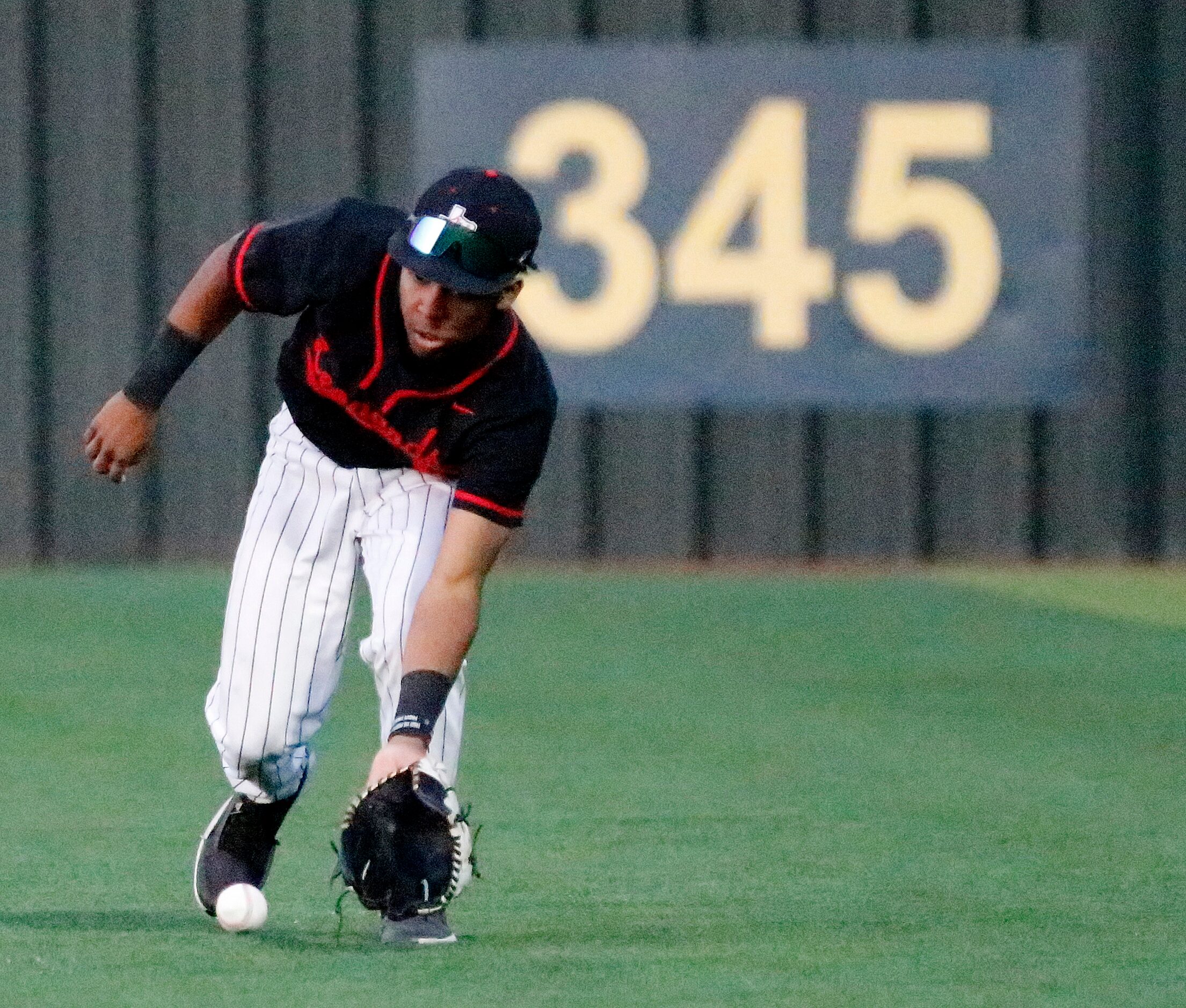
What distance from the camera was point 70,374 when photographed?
12.1 metres

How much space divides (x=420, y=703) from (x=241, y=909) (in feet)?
1.90

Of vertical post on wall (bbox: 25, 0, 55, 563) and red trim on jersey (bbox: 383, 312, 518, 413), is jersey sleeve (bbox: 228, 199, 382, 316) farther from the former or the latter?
vertical post on wall (bbox: 25, 0, 55, 563)

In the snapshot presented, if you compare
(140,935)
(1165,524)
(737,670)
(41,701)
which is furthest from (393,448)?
(1165,524)

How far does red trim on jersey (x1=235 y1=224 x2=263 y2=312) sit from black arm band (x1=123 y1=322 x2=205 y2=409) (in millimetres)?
151

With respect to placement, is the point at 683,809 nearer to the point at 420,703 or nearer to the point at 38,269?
the point at 420,703

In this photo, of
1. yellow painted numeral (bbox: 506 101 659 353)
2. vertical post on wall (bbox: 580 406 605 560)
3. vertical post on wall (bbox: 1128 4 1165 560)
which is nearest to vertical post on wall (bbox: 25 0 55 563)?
yellow painted numeral (bbox: 506 101 659 353)

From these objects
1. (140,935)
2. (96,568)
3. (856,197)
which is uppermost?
(856,197)

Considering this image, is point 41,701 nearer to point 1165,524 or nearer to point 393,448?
point 393,448

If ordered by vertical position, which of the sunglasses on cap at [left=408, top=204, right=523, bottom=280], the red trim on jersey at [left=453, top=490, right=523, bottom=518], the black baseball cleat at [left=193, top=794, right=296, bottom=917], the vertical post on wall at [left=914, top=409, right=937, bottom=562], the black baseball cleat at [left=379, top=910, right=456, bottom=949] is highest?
the sunglasses on cap at [left=408, top=204, right=523, bottom=280]

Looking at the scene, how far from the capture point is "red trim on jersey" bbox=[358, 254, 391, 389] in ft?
16.0

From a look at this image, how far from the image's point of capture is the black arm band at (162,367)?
16.5 ft

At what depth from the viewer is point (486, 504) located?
4801mm

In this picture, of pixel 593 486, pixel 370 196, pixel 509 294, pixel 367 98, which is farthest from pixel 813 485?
pixel 509 294

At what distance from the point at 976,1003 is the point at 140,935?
1.54m
